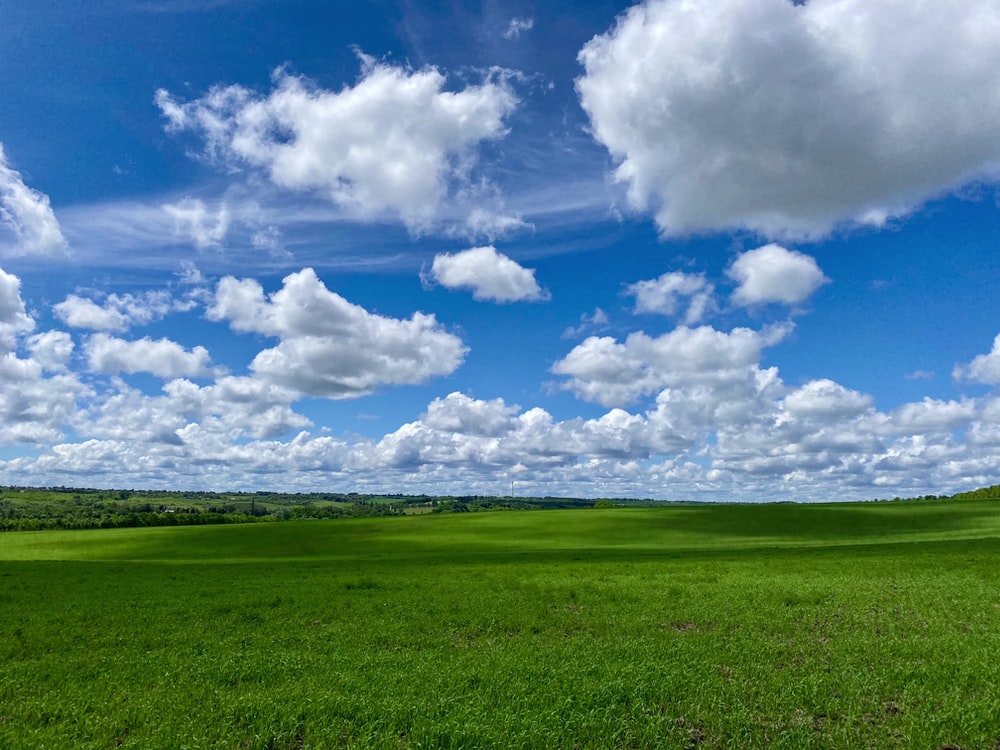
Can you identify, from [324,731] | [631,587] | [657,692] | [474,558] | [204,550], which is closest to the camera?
[324,731]

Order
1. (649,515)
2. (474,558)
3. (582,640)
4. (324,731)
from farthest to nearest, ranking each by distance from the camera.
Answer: (649,515), (474,558), (582,640), (324,731)

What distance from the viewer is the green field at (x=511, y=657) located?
12695 millimetres

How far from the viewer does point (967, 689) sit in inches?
595

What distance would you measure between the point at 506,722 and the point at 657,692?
4.32 meters

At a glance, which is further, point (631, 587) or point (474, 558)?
point (474, 558)

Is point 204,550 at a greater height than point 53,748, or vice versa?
point 53,748

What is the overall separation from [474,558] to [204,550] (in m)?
50.4

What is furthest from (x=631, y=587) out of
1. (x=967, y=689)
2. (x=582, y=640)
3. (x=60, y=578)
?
(x=60, y=578)

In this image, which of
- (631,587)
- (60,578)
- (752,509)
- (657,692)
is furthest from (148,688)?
(752,509)

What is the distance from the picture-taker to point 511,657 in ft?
60.4

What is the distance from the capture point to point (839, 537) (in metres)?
88.0

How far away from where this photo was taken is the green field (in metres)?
12.7

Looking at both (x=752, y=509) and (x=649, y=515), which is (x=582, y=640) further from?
(x=752, y=509)

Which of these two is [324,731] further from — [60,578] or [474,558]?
[474,558]
